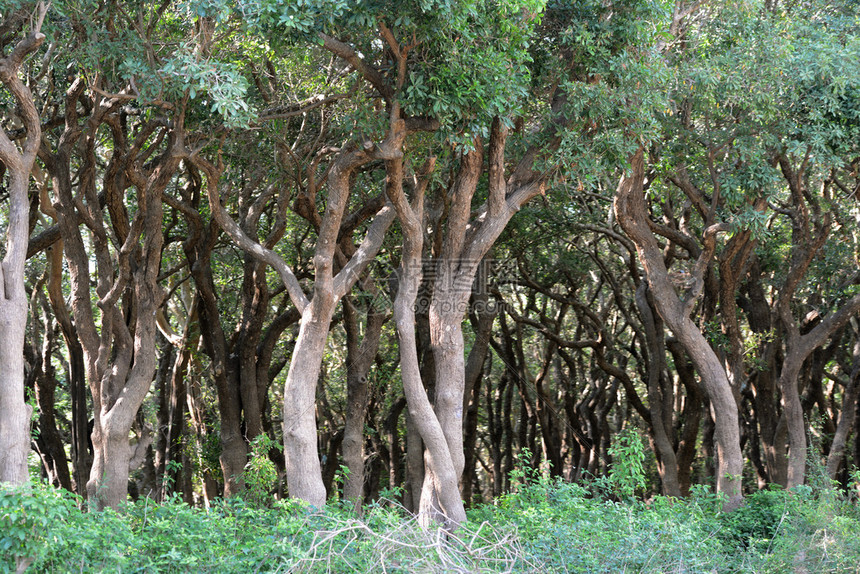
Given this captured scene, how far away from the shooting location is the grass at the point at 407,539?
18.5 ft

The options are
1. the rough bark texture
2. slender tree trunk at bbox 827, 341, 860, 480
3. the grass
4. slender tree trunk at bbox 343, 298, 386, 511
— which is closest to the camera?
the grass

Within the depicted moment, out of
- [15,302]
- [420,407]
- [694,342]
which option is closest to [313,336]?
[420,407]

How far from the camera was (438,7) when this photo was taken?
702cm

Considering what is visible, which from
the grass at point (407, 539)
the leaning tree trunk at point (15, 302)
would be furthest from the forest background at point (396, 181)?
the grass at point (407, 539)

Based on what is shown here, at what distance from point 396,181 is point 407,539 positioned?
355 centimetres

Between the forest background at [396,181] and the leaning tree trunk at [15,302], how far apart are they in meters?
0.02

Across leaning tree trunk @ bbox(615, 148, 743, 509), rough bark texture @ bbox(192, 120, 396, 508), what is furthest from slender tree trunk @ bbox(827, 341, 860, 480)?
rough bark texture @ bbox(192, 120, 396, 508)

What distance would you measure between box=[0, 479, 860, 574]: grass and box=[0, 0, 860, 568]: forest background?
0.84 metres

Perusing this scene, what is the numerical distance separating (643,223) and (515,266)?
4.77 metres

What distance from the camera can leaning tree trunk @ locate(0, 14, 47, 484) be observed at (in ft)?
21.7

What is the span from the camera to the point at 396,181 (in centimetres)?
837

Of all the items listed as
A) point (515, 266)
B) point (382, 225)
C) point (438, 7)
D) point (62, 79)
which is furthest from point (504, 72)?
point (515, 266)

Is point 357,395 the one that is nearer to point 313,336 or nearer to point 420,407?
point 420,407

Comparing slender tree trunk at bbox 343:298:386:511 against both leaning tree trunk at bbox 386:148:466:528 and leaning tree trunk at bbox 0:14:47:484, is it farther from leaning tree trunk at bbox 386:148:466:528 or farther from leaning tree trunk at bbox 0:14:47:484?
leaning tree trunk at bbox 0:14:47:484
